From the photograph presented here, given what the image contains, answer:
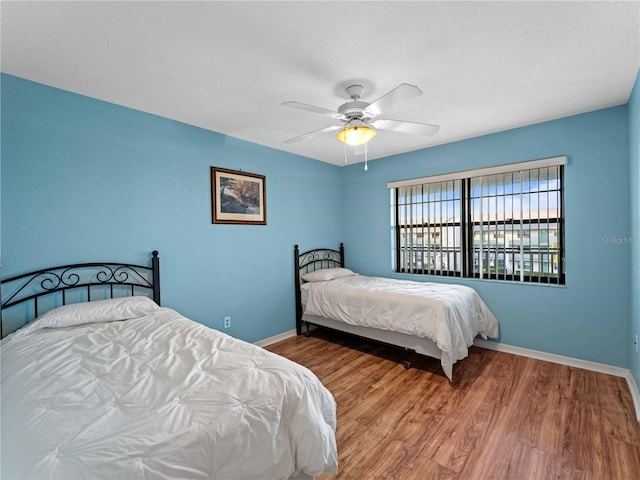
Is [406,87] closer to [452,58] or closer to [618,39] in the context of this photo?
[452,58]

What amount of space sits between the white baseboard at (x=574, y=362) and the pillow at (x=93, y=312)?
142 inches

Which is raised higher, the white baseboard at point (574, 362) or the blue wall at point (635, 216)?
the blue wall at point (635, 216)

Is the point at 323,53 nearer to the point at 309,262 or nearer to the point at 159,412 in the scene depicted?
the point at 159,412

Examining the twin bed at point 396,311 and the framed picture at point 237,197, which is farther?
the framed picture at point 237,197

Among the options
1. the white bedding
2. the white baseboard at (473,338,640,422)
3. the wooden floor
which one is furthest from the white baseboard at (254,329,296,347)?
the white baseboard at (473,338,640,422)

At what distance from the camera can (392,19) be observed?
5.23ft

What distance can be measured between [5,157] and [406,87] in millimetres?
2742

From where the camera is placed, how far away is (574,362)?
298cm

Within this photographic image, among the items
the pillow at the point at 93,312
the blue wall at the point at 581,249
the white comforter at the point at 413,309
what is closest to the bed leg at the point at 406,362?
the white comforter at the point at 413,309

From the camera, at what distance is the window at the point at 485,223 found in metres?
3.21

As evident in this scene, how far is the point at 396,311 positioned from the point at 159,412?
2401mm

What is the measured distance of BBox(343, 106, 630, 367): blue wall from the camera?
2.75m

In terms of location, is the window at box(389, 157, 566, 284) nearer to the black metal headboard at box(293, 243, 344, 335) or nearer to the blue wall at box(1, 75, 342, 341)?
the black metal headboard at box(293, 243, 344, 335)

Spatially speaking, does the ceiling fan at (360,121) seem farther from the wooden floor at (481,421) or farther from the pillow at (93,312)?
the wooden floor at (481,421)
